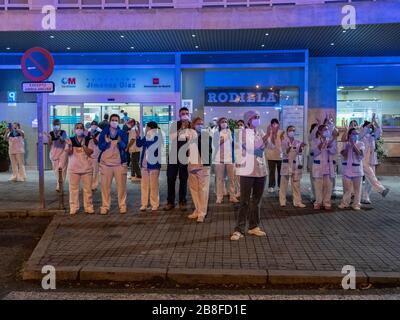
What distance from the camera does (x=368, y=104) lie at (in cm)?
1702

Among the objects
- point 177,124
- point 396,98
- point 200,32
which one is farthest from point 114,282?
point 396,98

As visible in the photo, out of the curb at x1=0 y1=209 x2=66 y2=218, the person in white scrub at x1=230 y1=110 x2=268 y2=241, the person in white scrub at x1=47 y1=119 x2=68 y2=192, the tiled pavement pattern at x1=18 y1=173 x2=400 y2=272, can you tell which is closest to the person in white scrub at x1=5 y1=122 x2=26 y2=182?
the person in white scrub at x1=47 y1=119 x2=68 y2=192

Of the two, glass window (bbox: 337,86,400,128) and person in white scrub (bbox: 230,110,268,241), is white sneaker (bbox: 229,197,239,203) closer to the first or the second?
person in white scrub (bbox: 230,110,268,241)

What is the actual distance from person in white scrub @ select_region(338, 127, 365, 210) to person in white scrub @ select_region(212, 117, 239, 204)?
92.9 inches

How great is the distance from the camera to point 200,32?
13.7 meters

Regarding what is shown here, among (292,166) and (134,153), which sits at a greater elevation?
(134,153)

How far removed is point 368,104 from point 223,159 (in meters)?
8.86

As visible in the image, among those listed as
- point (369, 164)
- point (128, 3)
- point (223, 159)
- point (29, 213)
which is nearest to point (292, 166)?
point (223, 159)

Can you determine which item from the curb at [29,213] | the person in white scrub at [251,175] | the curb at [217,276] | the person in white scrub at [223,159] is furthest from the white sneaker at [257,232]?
the curb at [29,213]

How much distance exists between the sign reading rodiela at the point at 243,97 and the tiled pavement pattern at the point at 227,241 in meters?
7.31

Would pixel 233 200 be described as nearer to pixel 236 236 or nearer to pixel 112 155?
pixel 112 155

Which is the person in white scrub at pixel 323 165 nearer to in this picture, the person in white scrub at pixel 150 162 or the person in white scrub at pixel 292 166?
the person in white scrub at pixel 292 166

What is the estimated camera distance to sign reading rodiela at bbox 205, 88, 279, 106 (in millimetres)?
16422
